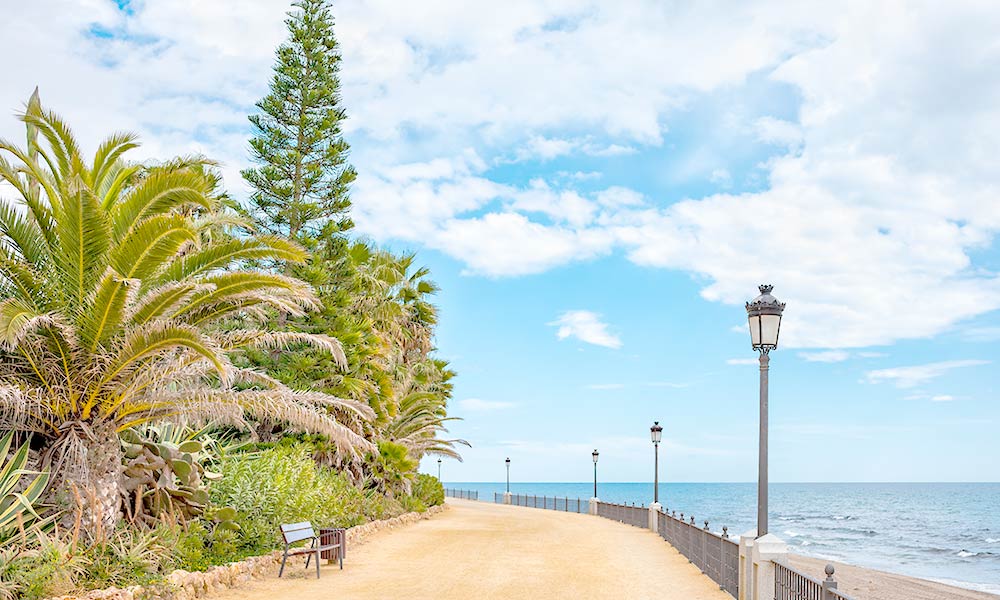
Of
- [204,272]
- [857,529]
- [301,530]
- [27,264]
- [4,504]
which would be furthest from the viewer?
[857,529]

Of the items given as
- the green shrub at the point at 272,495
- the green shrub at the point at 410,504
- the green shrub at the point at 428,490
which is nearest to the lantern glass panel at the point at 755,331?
the green shrub at the point at 272,495

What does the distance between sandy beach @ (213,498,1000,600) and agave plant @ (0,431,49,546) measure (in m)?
2.69

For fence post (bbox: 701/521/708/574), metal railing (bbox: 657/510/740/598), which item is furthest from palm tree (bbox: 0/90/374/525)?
fence post (bbox: 701/521/708/574)

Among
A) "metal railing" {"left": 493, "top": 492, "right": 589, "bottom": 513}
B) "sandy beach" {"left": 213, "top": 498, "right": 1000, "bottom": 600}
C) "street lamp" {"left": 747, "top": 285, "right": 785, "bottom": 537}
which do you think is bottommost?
"metal railing" {"left": 493, "top": 492, "right": 589, "bottom": 513}

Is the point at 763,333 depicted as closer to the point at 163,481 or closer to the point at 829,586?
the point at 829,586

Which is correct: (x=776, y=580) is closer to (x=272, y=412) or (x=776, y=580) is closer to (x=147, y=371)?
(x=272, y=412)

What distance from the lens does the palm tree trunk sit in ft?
34.3

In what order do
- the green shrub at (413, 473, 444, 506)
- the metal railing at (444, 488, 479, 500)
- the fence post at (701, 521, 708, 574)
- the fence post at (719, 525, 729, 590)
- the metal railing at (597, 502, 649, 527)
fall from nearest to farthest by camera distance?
1. the fence post at (719, 525, 729, 590)
2. the fence post at (701, 521, 708, 574)
3. the metal railing at (597, 502, 649, 527)
4. the green shrub at (413, 473, 444, 506)
5. the metal railing at (444, 488, 479, 500)

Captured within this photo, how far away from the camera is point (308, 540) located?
1466 cm

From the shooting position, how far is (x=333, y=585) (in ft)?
42.3

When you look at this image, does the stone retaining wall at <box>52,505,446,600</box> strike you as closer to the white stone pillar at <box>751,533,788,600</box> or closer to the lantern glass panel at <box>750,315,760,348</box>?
the white stone pillar at <box>751,533,788,600</box>

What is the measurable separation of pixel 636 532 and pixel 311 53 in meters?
18.5

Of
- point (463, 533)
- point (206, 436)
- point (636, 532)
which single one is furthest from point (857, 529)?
point (206, 436)

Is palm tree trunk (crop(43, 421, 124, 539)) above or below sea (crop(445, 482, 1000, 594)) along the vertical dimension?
above
